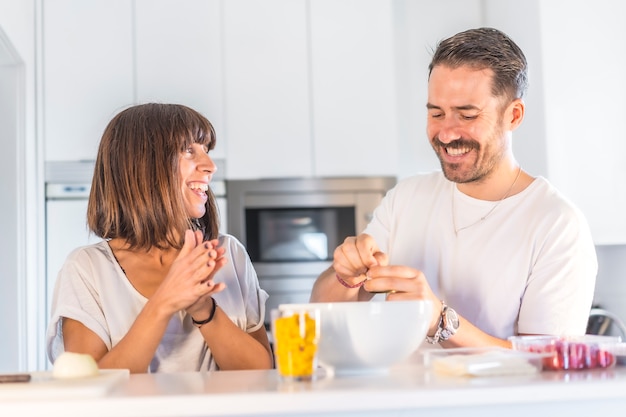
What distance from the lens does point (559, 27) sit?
3318 mm

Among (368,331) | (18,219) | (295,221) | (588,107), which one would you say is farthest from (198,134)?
(588,107)

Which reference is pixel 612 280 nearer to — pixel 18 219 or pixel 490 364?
pixel 18 219

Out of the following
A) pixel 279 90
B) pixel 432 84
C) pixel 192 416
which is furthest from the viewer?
pixel 279 90

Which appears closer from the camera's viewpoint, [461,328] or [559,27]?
[461,328]

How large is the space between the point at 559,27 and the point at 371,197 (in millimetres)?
993

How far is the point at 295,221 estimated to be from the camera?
11.6ft

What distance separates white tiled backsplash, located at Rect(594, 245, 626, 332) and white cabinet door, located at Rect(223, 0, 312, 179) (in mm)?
1295

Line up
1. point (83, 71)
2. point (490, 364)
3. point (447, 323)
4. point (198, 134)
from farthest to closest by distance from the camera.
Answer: point (83, 71) → point (198, 134) → point (447, 323) → point (490, 364)

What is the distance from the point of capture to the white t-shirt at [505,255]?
1.71m

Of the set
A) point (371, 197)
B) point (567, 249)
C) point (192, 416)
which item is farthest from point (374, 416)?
point (371, 197)

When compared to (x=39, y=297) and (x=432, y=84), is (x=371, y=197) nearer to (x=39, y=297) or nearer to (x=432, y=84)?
(x=39, y=297)

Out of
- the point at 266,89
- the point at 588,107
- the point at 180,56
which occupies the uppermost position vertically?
the point at 180,56

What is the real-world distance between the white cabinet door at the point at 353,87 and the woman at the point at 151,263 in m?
1.77

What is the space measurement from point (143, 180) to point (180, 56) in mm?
1916
